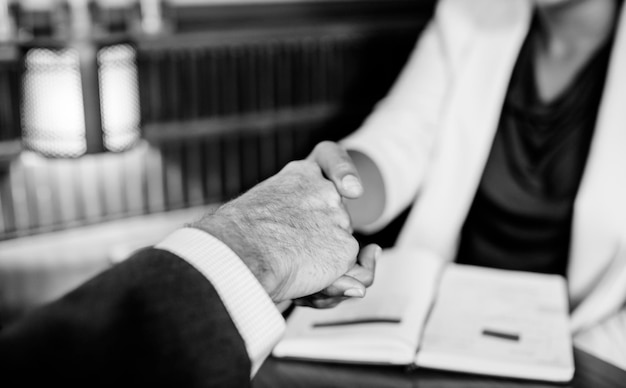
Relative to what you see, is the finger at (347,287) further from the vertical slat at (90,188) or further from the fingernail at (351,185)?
the vertical slat at (90,188)

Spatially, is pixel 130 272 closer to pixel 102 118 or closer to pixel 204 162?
pixel 102 118

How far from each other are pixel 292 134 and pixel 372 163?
128 cm

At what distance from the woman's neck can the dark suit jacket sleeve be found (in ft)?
3.72

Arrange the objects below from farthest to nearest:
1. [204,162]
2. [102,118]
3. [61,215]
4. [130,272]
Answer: [204,162] → [61,215] → [102,118] → [130,272]

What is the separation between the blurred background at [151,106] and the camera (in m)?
1.67

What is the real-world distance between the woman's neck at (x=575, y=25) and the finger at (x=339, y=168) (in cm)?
71

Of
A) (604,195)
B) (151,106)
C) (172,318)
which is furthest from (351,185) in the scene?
(151,106)

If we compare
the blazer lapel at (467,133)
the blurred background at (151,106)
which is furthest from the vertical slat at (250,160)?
the blazer lapel at (467,133)

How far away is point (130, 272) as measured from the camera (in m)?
0.56

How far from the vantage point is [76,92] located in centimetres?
167

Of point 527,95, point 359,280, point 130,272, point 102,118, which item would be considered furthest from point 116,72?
point 130,272

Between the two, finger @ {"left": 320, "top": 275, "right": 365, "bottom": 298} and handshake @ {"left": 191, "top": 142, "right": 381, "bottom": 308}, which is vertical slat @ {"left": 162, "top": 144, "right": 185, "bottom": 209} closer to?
handshake @ {"left": 191, "top": 142, "right": 381, "bottom": 308}

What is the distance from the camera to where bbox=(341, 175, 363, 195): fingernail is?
0.92m

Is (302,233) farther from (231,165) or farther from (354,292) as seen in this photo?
(231,165)
